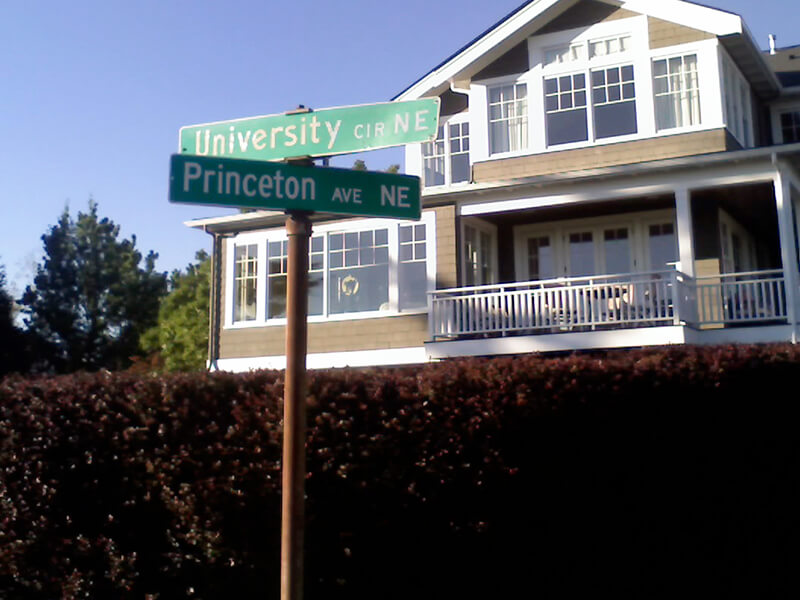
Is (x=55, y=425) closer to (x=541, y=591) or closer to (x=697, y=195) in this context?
(x=541, y=591)

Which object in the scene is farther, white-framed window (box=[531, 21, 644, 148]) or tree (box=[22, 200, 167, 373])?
tree (box=[22, 200, 167, 373])

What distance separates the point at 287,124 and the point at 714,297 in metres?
11.6

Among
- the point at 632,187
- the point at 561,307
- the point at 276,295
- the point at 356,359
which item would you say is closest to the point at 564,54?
the point at 632,187

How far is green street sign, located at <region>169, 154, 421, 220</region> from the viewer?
4.60 metres

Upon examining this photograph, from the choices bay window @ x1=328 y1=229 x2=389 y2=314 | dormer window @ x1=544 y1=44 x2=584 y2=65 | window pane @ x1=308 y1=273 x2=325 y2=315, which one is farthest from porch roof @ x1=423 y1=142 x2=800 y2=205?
window pane @ x1=308 y1=273 x2=325 y2=315

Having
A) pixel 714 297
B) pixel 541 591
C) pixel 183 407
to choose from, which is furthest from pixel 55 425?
pixel 714 297

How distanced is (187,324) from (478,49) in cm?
2448

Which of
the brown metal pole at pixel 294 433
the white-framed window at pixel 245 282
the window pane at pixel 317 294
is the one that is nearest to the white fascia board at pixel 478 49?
the window pane at pixel 317 294

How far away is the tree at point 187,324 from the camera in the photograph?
3709cm

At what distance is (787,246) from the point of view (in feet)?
45.2

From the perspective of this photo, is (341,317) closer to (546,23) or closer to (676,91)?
(546,23)

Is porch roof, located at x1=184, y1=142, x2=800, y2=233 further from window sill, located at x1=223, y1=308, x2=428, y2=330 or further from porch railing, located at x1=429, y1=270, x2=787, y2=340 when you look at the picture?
window sill, located at x1=223, y1=308, x2=428, y2=330

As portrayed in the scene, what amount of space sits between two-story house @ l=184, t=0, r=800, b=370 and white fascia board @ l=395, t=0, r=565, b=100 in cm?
3

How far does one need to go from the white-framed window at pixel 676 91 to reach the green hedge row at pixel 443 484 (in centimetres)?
963
